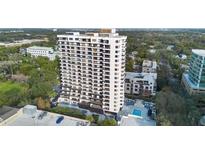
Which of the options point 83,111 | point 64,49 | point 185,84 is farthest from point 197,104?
point 64,49

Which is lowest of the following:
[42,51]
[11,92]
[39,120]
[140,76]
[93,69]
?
[39,120]

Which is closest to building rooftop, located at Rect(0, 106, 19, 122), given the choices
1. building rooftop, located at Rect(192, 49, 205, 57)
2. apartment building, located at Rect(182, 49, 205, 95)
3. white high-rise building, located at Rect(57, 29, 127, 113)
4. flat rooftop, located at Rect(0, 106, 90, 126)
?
flat rooftop, located at Rect(0, 106, 90, 126)

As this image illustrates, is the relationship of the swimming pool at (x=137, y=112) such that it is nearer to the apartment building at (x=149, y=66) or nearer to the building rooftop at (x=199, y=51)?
the apartment building at (x=149, y=66)

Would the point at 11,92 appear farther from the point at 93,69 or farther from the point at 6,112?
the point at 93,69

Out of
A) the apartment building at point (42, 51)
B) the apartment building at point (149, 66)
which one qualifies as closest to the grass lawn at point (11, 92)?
the apartment building at point (42, 51)

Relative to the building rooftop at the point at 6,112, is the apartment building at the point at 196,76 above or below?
above

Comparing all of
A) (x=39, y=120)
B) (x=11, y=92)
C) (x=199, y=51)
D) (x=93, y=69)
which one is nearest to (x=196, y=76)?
(x=199, y=51)
